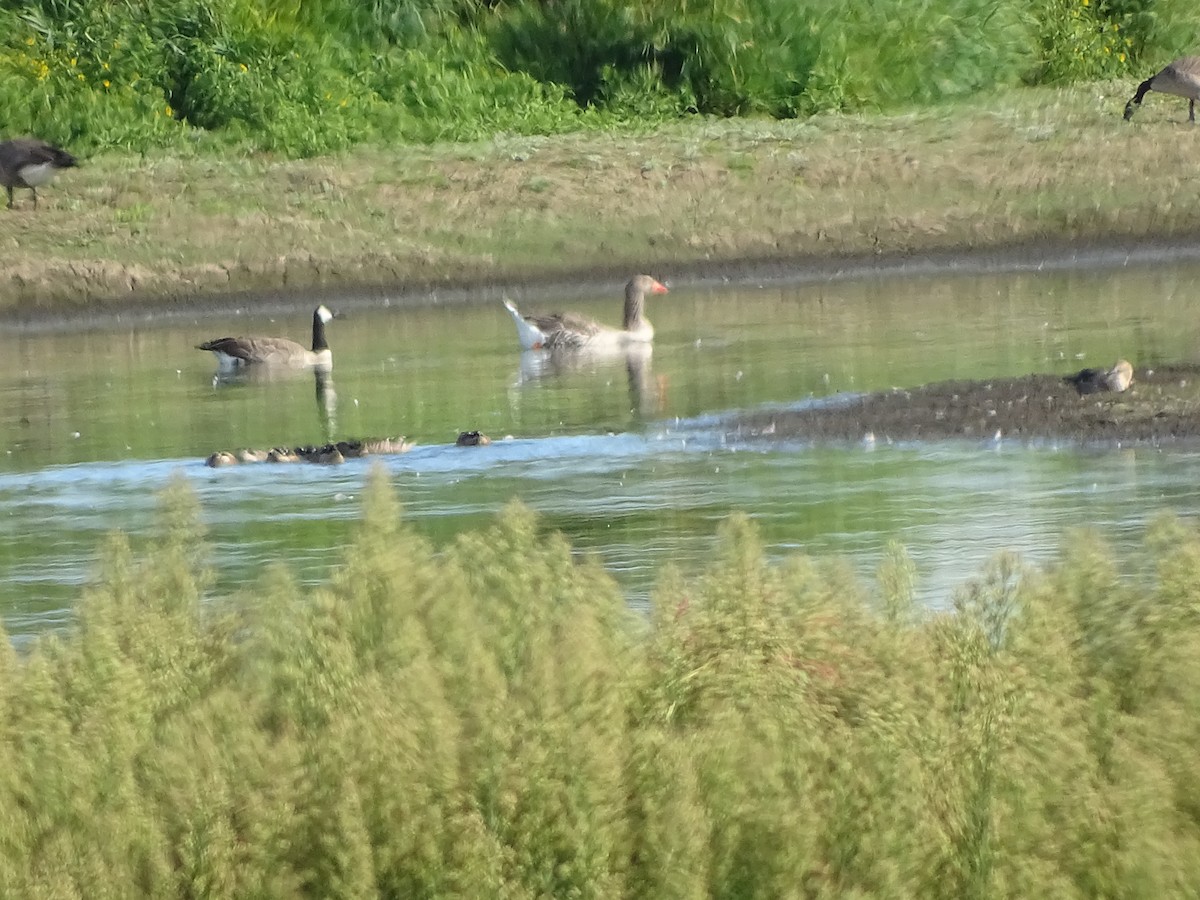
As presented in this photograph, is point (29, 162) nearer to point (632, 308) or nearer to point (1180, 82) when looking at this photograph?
point (632, 308)

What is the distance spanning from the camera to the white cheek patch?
71.1 ft

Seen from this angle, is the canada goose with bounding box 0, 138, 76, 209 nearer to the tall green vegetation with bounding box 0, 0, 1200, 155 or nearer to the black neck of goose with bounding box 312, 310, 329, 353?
the tall green vegetation with bounding box 0, 0, 1200, 155

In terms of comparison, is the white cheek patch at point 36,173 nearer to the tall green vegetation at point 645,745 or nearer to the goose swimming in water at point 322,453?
the goose swimming in water at point 322,453

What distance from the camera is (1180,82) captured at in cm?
2288

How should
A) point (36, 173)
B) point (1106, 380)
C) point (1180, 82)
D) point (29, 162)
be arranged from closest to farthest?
point (1106, 380), point (29, 162), point (36, 173), point (1180, 82)

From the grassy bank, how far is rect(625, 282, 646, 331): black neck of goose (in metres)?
3.78

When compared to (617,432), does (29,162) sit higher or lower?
higher

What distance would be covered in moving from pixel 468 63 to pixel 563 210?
4354mm

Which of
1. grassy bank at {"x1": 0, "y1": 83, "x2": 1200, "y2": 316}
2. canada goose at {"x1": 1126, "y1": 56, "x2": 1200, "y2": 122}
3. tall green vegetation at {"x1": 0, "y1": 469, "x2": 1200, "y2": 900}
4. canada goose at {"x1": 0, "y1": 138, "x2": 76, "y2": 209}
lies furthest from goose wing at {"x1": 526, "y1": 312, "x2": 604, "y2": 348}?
tall green vegetation at {"x1": 0, "y1": 469, "x2": 1200, "y2": 900}

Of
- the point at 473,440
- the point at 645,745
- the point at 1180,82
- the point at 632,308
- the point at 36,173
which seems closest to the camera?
the point at 645,745

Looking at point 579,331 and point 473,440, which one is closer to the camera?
point 473,440

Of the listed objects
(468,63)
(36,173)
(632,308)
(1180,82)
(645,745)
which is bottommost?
(645,745)

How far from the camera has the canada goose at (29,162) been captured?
2138 centimetres

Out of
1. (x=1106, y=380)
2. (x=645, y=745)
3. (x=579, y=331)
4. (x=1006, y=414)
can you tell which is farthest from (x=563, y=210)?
(x=645, y=745)
